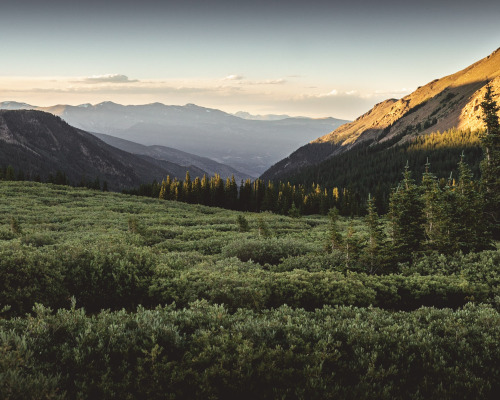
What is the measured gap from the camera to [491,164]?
66.5 feet

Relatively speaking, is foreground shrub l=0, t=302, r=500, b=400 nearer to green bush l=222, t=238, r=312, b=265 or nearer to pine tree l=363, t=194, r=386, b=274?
pine tree l=363, t=194, r=386, b=274

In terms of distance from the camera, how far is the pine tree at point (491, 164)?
783 inches

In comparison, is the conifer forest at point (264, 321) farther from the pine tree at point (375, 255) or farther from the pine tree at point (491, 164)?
the pine tree at point (491, 164)

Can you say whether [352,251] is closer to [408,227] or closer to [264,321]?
[408,227]

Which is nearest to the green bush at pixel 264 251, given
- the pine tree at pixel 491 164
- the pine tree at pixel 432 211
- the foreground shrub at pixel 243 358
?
the pine tree at pixel 432 211

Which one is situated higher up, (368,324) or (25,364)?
(25,364)

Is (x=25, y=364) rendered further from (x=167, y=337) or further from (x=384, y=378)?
(x=384, y=378)

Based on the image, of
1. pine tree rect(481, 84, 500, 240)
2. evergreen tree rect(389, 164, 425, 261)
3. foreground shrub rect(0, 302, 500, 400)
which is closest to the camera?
foreground shrub rect(0, 302, 500, 400)

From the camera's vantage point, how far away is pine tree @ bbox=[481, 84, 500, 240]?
1989cm

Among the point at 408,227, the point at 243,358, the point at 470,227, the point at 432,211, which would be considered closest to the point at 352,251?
the point at 408,227

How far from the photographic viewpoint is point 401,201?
20.0 meters

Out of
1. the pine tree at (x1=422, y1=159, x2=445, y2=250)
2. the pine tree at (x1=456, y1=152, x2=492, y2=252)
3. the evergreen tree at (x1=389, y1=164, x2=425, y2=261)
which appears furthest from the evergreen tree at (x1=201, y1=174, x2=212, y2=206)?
the pine tree at (x1=456, y1=152, x2=492, y2=252)

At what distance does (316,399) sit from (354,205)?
101520 mm

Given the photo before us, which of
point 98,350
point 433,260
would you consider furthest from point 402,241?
point 98,350
